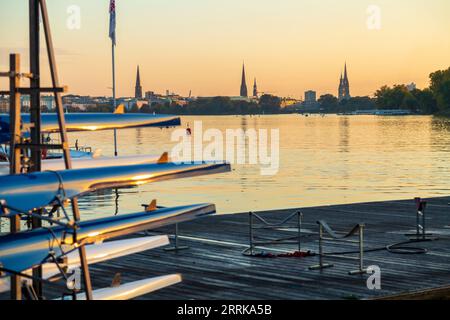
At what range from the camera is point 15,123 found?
9.69m

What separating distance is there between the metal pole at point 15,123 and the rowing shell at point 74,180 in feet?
1.47

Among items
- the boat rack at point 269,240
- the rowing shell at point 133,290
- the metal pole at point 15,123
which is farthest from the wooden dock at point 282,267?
the metal pole at point 15,123

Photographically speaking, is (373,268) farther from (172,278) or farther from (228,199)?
(228,199)

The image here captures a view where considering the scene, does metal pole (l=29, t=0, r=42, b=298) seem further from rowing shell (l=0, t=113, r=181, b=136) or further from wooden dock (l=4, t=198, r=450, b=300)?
wooden dock (l=4, t=198, r=450, b=300)

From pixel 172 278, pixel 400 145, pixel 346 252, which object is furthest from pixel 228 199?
pixel 400 145

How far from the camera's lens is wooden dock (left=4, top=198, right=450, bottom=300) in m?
14.6

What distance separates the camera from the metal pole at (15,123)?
962 cm

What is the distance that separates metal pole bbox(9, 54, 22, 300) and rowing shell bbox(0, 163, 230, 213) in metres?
0.45

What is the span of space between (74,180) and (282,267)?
300 inches

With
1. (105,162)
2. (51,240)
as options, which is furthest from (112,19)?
(51,240)

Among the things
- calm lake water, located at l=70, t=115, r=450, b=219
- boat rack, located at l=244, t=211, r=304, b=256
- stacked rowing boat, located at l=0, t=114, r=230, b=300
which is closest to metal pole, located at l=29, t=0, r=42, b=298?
stacked rowing boat, located at l=0, t=114, r=230, b=300

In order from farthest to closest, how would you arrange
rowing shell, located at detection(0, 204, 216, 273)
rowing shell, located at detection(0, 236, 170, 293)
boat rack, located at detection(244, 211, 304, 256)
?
boat rack, located at detection(244, 211, 304, 256) → rowing shell, located at detection(0, 236, 170, 293) → rowing shell, located at detection(0, 204, 216, 273)
